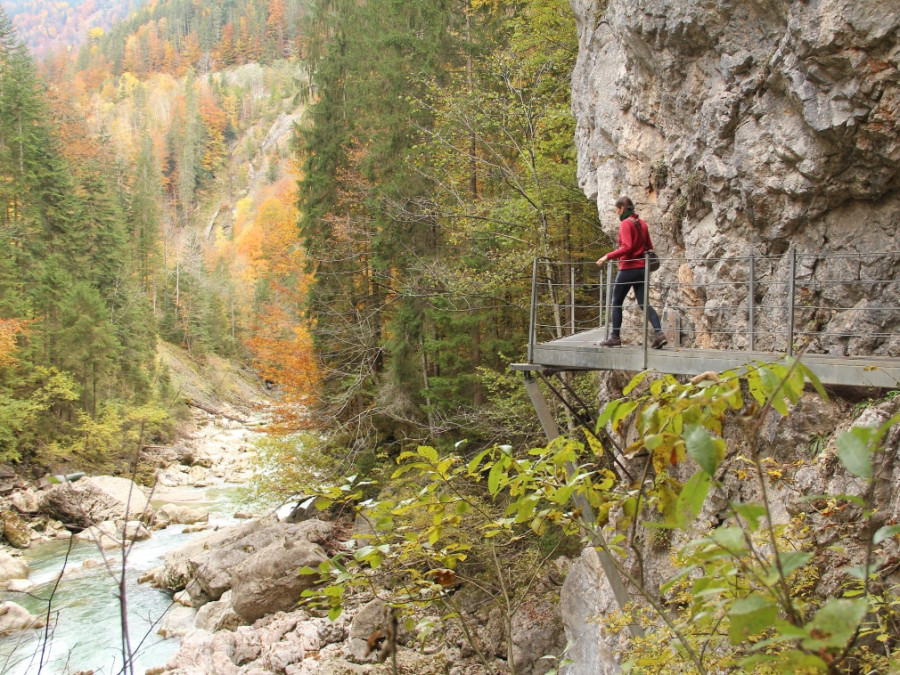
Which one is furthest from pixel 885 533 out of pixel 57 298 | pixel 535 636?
pixel 57 298

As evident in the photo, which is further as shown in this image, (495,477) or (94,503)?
(94,503)

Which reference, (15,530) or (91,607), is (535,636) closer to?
(91,607)

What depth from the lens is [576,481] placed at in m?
1.89

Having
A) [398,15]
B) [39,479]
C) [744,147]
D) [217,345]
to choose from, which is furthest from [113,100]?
[744,147]

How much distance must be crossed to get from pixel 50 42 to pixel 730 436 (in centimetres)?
20513

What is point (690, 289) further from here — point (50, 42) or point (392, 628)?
point (50, 42)

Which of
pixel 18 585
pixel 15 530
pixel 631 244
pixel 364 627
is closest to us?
pixel 631 244

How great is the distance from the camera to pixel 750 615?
1.04 metres

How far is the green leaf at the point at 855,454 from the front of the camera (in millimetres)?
1007

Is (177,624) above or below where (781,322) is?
below

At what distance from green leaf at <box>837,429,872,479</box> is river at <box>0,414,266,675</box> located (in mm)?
8144

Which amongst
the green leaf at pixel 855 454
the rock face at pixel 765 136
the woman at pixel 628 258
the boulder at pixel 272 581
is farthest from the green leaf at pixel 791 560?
the boulder at pixel 272 581

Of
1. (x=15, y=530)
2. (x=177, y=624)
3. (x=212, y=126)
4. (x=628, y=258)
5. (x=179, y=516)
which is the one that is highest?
(x=212, y=126)

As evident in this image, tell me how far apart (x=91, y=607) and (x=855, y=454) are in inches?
576
